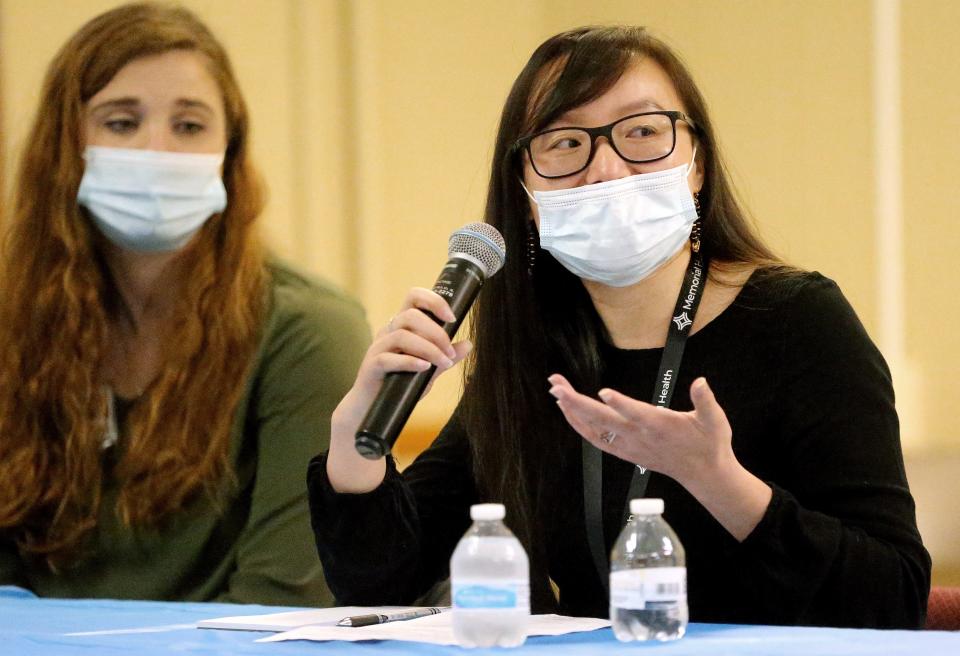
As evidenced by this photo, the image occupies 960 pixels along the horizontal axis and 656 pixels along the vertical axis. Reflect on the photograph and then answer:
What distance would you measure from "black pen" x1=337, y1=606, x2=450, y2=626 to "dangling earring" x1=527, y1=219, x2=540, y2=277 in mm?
644

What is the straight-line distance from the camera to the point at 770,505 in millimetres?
1462

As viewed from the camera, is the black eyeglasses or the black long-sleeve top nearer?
the black long-sleeve top

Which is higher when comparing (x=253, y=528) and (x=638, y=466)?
(x=638, y=466)

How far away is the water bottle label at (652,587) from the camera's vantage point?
1.19m

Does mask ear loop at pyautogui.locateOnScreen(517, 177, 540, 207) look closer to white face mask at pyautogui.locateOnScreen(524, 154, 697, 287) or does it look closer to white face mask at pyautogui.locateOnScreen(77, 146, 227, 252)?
white face mask at pyautogui.locateOnScreen(524, 154, 697, 287)

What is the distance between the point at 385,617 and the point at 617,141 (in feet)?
2.62

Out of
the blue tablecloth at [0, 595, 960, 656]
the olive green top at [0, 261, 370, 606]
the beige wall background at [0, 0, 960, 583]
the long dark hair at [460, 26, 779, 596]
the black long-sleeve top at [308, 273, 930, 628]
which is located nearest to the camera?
the blue tablecloth at [0, 595, 960, 656]

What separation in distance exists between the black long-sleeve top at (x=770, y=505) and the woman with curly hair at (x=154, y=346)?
1.81 feet

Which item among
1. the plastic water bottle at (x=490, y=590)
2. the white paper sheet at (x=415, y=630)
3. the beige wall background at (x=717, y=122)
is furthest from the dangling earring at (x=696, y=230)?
the beige wall background at (x=717, y=122)

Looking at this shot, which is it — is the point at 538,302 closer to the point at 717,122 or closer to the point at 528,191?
the point at 528,191

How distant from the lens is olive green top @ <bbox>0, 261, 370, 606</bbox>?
2.34 metres

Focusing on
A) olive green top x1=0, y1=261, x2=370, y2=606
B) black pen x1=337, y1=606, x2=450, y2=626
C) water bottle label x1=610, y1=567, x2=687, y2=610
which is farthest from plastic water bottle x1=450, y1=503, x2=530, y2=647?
olive green top x1=0, y1=261, x2=370, y2=606

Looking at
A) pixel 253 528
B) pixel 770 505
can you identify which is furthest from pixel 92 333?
pixel 770 505

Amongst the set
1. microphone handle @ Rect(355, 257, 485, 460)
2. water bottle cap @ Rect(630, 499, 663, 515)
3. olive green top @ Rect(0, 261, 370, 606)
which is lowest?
olive green top @ Rect(0, 261, 370, 606)
